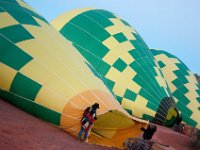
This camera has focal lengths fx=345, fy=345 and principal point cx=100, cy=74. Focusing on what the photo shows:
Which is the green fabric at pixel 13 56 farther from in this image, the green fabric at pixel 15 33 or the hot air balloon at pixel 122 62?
the hot air balloon at pixel 122 62

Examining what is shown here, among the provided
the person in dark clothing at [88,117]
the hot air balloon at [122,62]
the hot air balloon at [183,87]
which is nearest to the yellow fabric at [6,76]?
the person in dark clothing at [88,117]

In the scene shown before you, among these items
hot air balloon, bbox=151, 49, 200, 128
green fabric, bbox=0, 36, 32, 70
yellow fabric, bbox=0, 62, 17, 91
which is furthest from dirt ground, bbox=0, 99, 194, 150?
hot air balloon, bbox=151, 49, 200, 128

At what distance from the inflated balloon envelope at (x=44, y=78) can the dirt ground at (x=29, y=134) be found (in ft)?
0.83

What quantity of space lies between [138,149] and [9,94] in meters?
3.61

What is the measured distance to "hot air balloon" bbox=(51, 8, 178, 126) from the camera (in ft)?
37.4

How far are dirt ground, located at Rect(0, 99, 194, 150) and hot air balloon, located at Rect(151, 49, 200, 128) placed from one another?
7.54 metres

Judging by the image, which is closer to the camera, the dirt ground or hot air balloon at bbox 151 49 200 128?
the dirt ground

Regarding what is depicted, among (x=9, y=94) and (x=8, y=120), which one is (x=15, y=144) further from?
(x=9, y=94)

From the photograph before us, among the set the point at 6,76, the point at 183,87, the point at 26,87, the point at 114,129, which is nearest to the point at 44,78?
the point at 26,87

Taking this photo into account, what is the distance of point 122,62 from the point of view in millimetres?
11797

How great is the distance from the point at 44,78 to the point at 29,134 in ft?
5.04

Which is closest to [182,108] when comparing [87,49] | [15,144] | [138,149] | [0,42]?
[87,49]

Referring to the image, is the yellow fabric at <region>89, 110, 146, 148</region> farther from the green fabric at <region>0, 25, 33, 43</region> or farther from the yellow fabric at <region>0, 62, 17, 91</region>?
the green fabric at <region>0, 25, 33, 43</region>

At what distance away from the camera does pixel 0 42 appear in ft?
25.2
